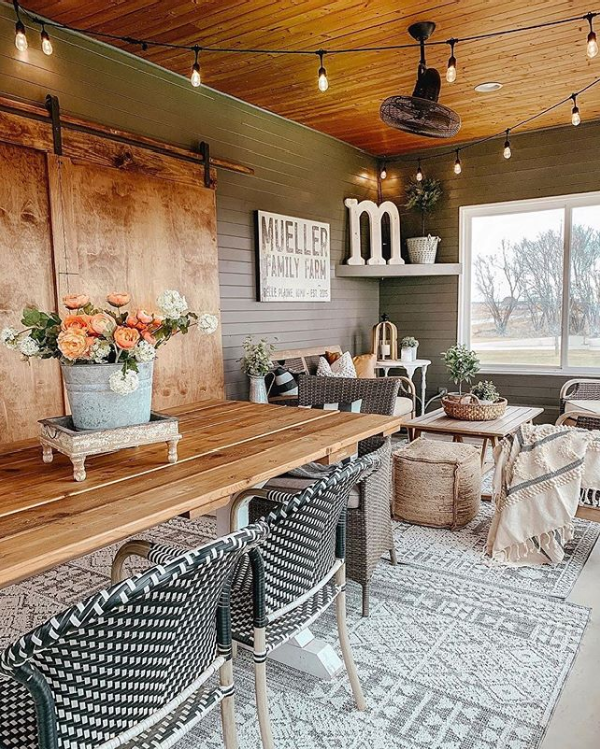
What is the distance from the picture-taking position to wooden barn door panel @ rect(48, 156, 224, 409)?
3.58m

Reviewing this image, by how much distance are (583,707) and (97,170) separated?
12.2ft

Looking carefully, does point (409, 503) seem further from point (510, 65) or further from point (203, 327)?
point (510, 65)

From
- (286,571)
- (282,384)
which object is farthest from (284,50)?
(286,571)

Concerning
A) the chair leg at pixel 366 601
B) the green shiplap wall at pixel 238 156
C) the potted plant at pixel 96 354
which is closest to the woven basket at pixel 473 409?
the green shiplap wall at pixel 238 156

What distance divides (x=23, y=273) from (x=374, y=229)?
4.01m

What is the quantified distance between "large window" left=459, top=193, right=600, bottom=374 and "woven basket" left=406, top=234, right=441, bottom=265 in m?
0.35

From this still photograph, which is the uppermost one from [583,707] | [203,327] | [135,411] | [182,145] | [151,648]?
[182,145]

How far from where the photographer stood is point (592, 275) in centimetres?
584

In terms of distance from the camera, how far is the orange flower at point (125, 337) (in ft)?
6.00

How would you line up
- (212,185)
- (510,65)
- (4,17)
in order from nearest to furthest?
(4,17) < (510,65) < (212,185)

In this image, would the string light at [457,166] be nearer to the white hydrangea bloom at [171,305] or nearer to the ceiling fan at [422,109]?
the ceiling fan at [422,109]

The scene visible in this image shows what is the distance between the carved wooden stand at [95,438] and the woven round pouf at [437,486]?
1.94m

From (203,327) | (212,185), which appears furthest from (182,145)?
(203,327)

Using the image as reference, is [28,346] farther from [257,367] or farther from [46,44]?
[257,367]
